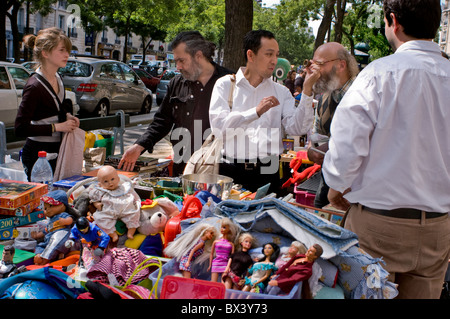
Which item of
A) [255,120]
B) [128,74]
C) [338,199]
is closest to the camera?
[338,199]

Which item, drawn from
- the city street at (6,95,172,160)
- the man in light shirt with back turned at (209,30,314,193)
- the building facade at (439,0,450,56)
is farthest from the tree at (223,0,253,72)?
the building facade at (439,0,450,56)

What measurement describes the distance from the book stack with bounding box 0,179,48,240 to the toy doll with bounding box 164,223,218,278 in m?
0.89

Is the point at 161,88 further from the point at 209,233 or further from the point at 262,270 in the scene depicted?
the point at 262,270

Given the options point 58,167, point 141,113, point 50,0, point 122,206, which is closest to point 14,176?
point 58,167

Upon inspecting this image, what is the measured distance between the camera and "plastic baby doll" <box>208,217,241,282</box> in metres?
1.83

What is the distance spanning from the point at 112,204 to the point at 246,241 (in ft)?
2.54

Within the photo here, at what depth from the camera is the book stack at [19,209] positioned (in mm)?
2393

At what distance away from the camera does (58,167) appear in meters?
3.40

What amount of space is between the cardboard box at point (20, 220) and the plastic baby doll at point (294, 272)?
1.48 m

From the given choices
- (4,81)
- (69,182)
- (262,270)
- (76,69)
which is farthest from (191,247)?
(76,69)

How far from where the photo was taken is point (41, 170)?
3.25 meters

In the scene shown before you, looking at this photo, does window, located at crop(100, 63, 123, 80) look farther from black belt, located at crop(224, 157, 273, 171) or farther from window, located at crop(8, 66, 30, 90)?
black belt, located at crop(224, 157, 273, 171)
